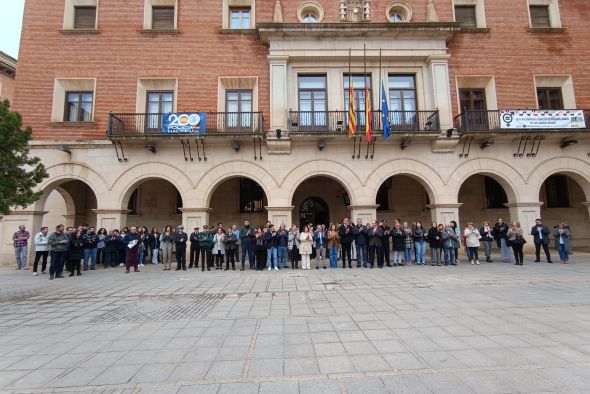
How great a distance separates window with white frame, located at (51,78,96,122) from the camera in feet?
47.8

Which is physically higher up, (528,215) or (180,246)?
(528,215)

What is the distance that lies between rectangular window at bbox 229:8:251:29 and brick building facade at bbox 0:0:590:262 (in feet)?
0.25

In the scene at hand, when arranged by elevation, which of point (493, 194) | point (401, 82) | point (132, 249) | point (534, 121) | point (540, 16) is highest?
point (540, 16)

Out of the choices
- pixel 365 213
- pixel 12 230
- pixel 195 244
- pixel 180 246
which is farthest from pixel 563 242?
pixel 12 230

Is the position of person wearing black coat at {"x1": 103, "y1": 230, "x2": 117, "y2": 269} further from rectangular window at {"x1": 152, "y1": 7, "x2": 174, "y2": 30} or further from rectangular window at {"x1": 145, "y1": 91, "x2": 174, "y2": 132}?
rectangular window at {"x1": 152, "y1": 7, "x2": 174, "y2": 30}

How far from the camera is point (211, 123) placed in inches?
562

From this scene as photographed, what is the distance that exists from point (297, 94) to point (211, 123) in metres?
4.32

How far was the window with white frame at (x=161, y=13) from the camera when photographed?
15.3 metres

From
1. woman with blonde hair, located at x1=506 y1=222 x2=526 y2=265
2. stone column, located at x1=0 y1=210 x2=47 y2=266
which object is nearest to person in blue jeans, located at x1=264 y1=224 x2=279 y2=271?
woman with blonde hair, located at x1=506 y1=222 x2=526 y2=265

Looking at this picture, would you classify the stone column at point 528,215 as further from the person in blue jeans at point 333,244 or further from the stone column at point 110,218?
the stone column at point 110,218

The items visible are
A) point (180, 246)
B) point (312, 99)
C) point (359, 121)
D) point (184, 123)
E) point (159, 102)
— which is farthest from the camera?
point (312, 99)

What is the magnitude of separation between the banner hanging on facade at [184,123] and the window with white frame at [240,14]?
5316 mm

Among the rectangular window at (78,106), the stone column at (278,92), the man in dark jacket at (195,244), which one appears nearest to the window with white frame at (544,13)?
the stone column at (278,92)

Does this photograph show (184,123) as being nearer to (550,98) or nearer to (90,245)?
(90,245)
